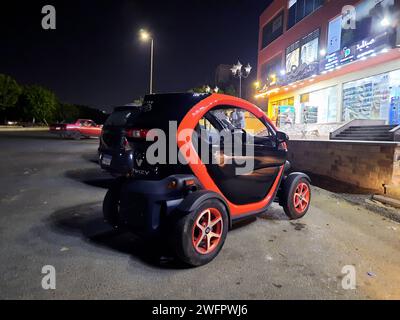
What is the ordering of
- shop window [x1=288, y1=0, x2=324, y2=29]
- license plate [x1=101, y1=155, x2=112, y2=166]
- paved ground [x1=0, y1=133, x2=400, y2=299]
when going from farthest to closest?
1. shop window [x1=288, y1=0, x2=324, y2=29]
2. license plate [x1=101, y1=155, x2=112, y2=166]
3. paved ground [x1=0, y1=133, x2=400, y2=299]

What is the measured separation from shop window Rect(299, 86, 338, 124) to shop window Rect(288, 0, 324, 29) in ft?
21.6

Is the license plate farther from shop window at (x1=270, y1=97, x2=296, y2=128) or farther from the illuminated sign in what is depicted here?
shop window at (x1=270, y1=97, x2=296, y2=128)

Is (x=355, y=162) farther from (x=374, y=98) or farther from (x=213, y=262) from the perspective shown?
(x=374, y=98)

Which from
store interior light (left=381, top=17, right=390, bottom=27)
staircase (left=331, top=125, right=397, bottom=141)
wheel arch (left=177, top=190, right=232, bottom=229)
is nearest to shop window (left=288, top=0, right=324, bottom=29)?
store interior light (left=381, top=17, right=390, bottom=27)

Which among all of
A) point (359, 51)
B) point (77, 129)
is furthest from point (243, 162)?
point (77, 129)

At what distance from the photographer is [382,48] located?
13.8 metres

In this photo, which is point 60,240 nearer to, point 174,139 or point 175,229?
→ point 175,229

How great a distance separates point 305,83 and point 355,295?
22.3 meters

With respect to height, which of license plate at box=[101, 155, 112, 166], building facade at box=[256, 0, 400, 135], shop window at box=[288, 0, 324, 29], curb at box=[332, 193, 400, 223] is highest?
shop window at box=[288, 0, 324, 29]

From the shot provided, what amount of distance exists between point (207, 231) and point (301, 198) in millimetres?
2360

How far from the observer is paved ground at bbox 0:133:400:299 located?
2.68 m

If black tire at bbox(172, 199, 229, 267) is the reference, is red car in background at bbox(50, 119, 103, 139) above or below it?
above

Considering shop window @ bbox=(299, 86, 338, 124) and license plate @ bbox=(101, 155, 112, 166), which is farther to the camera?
shop window @ bbox=(299, 86, 338, 124)

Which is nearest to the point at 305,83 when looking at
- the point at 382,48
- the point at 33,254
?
the point at 382,48
